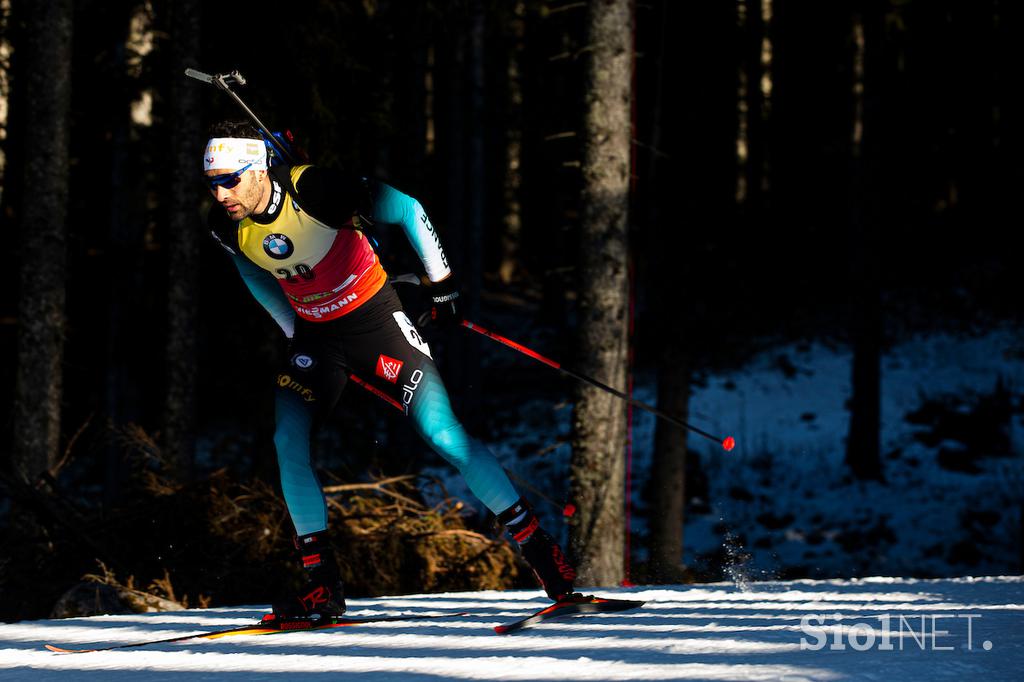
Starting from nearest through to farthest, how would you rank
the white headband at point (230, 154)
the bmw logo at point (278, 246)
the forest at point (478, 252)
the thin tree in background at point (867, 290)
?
the white headband at point (230, 154) < the bmw logo at point (278, 246) < the forest at point (478, 252) < the thin tree in background at point (867, 290)

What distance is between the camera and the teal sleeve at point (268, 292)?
217 inches

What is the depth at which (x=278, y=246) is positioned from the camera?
5180mm

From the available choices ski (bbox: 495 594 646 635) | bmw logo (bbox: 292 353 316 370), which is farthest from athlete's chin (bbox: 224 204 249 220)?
ski (bbox: 495 594 646 635)

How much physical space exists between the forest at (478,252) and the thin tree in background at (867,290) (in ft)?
0.18

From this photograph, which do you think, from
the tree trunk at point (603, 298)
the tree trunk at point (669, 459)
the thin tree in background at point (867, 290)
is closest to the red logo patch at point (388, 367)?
the tree trunk at point (603, 298)

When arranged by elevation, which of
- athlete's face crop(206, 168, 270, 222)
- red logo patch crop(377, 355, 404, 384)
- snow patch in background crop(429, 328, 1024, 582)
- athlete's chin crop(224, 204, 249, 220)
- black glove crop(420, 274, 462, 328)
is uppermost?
athlete's face crop(206, 168, 270, 222)

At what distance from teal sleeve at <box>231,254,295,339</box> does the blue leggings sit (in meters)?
0.21

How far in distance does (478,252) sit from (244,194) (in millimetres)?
17542

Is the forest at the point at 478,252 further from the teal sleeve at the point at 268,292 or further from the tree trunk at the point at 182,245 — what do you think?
the teal sleeve at the point at 268,292

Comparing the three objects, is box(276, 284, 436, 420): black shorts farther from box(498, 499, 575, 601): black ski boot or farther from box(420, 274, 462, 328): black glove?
box(498, 499, 575, 601): black ski boot

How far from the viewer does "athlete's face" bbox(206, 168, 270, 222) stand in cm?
504

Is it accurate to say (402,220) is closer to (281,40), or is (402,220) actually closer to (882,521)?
(281,40)

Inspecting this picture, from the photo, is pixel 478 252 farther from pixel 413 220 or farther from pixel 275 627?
pixel 275 627

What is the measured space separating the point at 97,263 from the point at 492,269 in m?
20.8
